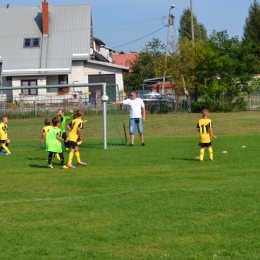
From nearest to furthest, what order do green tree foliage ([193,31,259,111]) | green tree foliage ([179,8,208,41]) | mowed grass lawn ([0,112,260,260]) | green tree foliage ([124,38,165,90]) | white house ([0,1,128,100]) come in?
mowed grass lawn ([0,112,260,260]) < green tree foliage ([193,31,259,111]) < white house ([0,1,128,100]) < green tree foliage ([124,38,165,90]) < green tree foliage ([179,8,208,41])

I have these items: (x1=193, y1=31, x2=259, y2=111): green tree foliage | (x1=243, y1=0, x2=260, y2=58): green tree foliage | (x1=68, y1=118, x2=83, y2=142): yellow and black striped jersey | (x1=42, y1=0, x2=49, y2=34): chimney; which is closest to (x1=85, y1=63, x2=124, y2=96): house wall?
(x1=42, y1=0, x2=49, y2=34): chimney

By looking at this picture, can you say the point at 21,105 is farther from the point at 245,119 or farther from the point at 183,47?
the point at 183,47

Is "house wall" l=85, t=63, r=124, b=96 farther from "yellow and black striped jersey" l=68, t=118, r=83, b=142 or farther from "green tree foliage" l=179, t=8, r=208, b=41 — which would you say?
"green tree foliage" l=179, t=8, r=208, b=41

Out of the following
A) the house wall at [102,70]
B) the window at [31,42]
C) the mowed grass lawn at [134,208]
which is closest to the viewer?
the mowed grass lawn at [134,208]

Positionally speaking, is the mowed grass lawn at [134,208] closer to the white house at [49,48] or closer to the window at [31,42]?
the white house at [49,48]

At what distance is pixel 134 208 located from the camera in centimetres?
890

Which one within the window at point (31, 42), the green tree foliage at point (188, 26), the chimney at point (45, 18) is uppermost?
the green tree foliage at point (188, 26)

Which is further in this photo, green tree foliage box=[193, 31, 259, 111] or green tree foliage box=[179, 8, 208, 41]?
green tree foliage box=[179, 8, 208, 41]

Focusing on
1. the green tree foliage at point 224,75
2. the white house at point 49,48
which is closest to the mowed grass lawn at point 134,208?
the green tree foliage at point 224,75

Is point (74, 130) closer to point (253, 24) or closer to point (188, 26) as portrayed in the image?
point (253, 24)

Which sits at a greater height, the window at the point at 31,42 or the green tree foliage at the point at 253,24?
the green tree foliage at the point at 253,24

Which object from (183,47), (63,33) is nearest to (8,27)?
(63,33)

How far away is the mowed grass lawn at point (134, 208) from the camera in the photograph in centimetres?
677

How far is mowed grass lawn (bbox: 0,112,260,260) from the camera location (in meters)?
6.77
